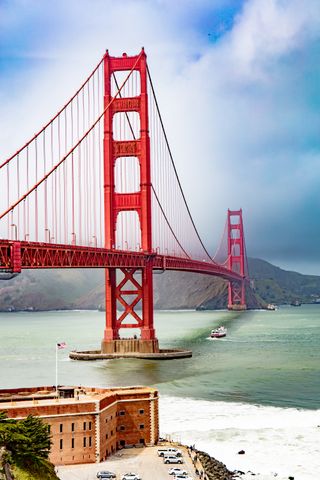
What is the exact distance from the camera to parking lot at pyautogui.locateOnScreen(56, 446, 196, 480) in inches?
1169

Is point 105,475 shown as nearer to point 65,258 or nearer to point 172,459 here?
point 172,459

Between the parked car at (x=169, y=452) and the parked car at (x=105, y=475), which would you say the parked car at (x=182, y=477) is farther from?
the parked car at (x=169, y=452)

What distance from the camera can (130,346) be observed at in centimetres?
7325

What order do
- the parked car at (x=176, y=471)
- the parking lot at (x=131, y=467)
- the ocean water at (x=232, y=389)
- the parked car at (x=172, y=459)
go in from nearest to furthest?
1. the parking lot at (x=131, y=467)
2. the parked car at (x=176, y=471)
3. the parked car at (x=172, y=459)
4. the ocean water at (x=232, y=389)

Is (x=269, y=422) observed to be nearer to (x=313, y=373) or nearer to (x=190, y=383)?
(x=190, y=383)

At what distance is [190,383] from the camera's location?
5625 centimetres

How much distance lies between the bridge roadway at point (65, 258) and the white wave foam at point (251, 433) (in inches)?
485

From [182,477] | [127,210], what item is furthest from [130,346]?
[182,477]

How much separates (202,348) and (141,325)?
11.2m

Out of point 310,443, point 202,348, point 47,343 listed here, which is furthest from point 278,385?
point 47,343

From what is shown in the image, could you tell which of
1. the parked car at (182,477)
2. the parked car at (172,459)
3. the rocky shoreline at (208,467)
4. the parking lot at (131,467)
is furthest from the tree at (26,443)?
the rocky shoreline at (208,467)

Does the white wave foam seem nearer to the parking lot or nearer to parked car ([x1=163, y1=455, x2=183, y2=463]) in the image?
parked car ([x1=163, y1=455, x2=183, y2=463])

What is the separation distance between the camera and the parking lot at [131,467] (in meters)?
29.7

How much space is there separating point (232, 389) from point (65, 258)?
1484 centimetres
